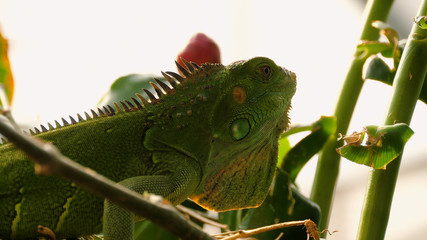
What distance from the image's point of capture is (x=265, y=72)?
1.41 meters

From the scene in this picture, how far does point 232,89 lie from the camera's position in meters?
1.37

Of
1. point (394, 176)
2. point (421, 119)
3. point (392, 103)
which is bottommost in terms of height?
point (421, 119)

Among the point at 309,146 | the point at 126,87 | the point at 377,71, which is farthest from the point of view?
the point at 126,87

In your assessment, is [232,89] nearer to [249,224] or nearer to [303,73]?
[249,224]

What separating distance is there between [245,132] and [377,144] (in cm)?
35

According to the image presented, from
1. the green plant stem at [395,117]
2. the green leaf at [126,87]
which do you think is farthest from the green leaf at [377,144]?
the green leaf at [126,87]

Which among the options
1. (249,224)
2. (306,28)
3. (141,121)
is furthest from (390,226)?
(141,121)

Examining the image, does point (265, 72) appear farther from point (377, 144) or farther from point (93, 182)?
point (93, 182)

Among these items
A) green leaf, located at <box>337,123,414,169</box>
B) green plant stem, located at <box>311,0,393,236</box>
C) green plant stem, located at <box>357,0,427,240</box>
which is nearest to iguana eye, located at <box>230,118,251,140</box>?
green leaf, located at <box>337,123,414,169</box>

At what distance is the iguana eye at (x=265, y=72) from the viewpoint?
55.2 inches

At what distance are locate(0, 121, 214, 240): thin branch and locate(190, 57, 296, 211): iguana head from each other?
2.49ft

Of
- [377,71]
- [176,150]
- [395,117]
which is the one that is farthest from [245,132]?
[377,71]

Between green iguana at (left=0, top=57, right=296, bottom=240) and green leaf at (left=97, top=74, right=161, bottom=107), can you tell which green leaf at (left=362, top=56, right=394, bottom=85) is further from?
green leaf at (left=97, top=74, right=161, bottom=107)

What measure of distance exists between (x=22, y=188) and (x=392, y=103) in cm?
101
